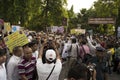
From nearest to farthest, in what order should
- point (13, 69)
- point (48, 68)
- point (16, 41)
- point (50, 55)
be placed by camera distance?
point (50, 55) → point (48, 68) → point (13, 69) → point (16, 41)

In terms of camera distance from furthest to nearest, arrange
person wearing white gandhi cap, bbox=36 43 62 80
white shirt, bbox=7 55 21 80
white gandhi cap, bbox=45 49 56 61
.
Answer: white shirt, bbox=7 55 21 80
person wearing white gandhi cap, bbox=36 43 62 80
white gandhi cap, bbox=45 49 56 61

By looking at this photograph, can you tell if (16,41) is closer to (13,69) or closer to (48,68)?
(13,69)

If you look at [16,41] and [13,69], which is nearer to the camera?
[13,69]

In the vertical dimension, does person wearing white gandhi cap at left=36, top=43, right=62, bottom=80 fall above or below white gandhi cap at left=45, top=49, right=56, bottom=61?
below

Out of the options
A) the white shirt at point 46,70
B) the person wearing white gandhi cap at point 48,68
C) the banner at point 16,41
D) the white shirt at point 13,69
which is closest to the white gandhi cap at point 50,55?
the person wearing white gandhi cap at point 48,68

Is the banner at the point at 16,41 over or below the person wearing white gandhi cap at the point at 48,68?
over

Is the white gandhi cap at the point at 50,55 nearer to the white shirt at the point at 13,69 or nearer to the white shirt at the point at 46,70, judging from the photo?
the white shirt at the point at 46,70

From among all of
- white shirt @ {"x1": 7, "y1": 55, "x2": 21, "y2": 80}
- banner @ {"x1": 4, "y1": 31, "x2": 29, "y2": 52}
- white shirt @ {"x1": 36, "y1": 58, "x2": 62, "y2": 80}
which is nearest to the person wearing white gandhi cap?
white shirt @ {"x1": 36, "y1": 58, "x2": 62, "y2": 80}

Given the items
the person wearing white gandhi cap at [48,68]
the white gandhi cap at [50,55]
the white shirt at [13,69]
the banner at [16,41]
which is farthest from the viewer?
the banner at [16,41]

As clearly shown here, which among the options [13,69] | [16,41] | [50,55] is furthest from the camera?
[16,41]

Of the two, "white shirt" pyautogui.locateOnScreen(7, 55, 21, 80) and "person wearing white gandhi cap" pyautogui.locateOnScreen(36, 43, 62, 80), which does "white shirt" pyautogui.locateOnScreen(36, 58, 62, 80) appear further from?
"white shirt" pyautogui.locateOnScreen(7, 55, 21, 80)

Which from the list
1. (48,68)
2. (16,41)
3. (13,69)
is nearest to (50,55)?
(48,68)

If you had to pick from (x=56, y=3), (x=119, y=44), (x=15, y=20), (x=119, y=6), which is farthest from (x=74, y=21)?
(x=119, y=44)

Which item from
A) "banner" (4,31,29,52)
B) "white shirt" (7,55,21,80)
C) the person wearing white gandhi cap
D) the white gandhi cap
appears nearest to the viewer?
the white gandhi cap
